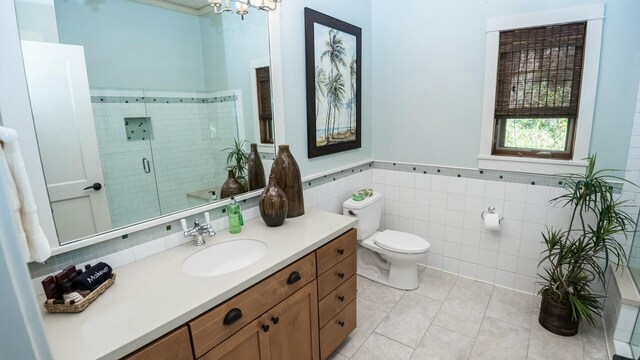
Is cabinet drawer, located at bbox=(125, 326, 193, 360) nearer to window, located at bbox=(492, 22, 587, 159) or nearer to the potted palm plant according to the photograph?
the potted palm plant

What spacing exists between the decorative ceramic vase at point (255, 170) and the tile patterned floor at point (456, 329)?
1159mm

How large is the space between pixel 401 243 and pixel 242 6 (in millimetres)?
2007

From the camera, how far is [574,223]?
2.28m

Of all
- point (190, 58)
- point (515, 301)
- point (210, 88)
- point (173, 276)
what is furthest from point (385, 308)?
point (190, 58)

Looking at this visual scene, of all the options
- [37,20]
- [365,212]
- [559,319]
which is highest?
[37,20]

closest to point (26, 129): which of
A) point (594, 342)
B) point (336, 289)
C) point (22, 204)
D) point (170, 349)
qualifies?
point (22, 204)

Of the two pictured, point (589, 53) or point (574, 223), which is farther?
point (574, 223)

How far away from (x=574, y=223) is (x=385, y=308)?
1.48m

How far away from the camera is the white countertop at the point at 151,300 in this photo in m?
0.92

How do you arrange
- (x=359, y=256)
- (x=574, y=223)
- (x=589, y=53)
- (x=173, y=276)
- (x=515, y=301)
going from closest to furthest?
(x=173, y=276) → (x=589, y=53) → (x=574, y=223) → (x=515, y=301) → (x=359, y=256)

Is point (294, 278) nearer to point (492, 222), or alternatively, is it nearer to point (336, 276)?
point (336, 276)

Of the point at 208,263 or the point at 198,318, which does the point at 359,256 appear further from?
the point at 198,318

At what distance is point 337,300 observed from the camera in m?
1.84

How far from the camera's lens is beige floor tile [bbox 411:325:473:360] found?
1.94m
